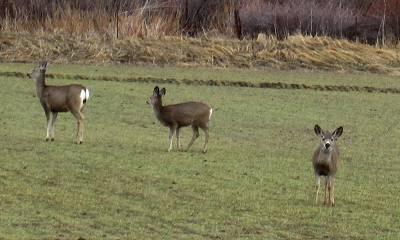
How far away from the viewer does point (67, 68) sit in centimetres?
3484

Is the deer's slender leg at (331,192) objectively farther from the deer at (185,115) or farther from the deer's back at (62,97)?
the deer's back at (62,97)

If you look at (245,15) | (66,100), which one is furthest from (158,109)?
(245,15)

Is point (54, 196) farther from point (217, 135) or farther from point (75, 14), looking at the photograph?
point (75, 14)

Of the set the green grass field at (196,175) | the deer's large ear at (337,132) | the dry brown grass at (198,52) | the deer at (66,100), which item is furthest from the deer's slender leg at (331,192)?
the dry brown grass at (198,52)

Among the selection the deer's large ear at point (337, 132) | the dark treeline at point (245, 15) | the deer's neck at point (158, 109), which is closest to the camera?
the deer's large ear at point (337, 132)

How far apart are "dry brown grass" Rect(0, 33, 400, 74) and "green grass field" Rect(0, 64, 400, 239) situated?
32.0 ft

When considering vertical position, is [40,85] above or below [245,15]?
below

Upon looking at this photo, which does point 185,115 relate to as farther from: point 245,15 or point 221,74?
point 245,15

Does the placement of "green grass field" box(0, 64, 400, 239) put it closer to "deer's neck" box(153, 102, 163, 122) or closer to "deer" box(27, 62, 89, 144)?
"deer" box(27, 62, 89, 144)

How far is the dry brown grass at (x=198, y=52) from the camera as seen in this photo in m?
37.4

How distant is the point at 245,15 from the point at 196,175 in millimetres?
31253

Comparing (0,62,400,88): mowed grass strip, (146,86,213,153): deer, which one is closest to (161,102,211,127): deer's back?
(146,86,213,153): deer

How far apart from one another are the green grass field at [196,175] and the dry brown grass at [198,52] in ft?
32.0

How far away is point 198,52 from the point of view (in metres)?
38.4
